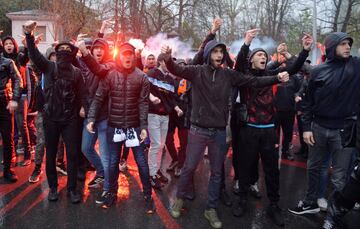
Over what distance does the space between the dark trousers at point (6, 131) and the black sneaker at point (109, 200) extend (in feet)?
6.17

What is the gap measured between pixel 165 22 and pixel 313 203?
80.2 ft

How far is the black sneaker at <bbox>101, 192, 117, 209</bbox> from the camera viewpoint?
14.5 ft

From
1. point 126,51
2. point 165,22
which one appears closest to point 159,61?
point 126,51

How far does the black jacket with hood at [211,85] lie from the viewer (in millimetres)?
3963

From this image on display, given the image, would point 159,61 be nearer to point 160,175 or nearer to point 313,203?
point 160,175

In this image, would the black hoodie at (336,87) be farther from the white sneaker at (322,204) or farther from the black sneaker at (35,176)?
the black sneaker at (35,176)

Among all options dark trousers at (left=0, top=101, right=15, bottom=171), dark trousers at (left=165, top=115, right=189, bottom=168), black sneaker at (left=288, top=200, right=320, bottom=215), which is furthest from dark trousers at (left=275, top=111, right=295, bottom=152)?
dark trousers at (left=0, top=101, right=15, bottom=171)

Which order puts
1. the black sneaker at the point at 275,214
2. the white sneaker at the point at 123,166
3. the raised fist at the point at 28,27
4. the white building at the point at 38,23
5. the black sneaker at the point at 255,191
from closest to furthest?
1. the raised fist at the point at 28,27
2. the black sneaker at the point at 275,214
3. the black sneaker at the point at 255,191
4. the white sneaker at the point at 123,166
5. the white building at the point at 38,23

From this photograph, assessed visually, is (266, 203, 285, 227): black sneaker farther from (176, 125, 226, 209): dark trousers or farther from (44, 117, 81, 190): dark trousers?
(44, 117, 81, 190): dark trousers

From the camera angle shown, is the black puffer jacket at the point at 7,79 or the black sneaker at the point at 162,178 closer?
the black puffer jacket at the point at 7,79

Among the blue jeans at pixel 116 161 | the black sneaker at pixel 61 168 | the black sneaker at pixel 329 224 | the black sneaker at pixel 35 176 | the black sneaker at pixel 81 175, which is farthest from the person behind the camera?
the black sneaker at pixel 61 168

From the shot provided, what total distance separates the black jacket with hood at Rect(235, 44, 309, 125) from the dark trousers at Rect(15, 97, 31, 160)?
14.0 ft

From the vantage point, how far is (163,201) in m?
4.66

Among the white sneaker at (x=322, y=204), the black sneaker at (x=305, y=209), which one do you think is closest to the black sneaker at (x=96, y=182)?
the black sneaker at (x=305, y=209)
